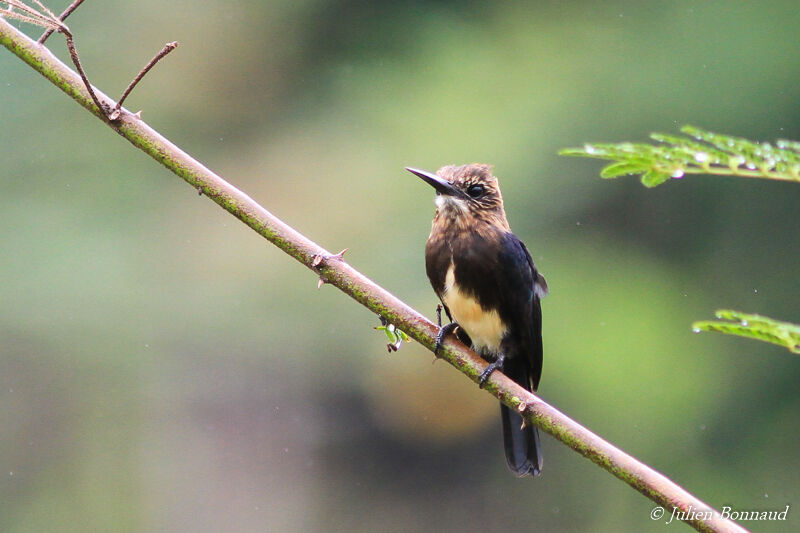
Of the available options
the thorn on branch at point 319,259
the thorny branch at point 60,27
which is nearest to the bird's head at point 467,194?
the thorn on branch at point 319,259

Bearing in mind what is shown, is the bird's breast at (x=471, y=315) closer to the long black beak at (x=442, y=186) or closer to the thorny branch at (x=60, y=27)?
the long black beak at (x=442, y=186)

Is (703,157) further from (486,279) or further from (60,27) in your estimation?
(486,279)

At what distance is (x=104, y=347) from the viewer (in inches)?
297

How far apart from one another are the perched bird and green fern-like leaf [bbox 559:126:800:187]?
172 cm

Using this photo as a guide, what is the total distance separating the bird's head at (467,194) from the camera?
3.24 meters

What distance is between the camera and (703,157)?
4.20 feet

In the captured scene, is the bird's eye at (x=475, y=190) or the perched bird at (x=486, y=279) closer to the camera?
the perched bird at (x=486, y=279)

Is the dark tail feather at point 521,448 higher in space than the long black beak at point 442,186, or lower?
lower

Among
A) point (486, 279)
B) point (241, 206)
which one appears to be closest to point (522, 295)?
point (486, 279)

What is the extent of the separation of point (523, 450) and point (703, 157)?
2188mm

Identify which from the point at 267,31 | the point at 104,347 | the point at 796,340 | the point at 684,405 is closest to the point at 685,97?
the point at 684,405

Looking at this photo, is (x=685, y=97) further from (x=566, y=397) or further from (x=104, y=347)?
(x=104, y=347)

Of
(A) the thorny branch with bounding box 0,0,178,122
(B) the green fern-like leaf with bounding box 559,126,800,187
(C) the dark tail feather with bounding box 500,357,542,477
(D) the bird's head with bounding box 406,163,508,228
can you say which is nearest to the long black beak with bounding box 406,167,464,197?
(D) the bird's head with bounding box 406,163,508,228

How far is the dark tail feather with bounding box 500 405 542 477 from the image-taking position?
3.31 metres
